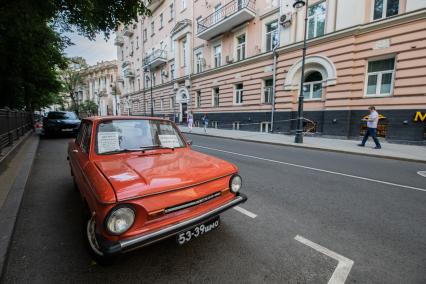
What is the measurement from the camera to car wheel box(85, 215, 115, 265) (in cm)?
204

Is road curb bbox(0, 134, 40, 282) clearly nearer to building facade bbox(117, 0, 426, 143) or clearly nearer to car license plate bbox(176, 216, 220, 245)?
car license plate bbox(176, 216, 220, 245)

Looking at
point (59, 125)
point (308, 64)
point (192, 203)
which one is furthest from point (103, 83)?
point (192, 203)

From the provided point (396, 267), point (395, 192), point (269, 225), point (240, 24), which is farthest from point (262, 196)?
point (240, 24)

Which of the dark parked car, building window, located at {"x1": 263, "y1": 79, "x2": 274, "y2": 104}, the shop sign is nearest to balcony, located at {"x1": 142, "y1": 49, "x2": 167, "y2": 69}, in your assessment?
building window, located at {"x1": 263, "y1": 79, "x2": 274, "y2": 104}

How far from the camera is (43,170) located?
6098mm

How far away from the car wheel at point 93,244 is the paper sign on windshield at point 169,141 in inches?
59.2

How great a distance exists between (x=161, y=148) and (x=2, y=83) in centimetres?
Result: 1782

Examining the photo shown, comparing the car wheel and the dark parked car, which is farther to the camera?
the dark parked car

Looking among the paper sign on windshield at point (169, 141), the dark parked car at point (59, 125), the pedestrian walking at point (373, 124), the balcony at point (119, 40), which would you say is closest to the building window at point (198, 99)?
the dark parked car at point (59, 125)

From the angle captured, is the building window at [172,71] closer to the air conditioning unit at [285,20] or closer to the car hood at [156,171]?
the air conditioning unit at [285,20]

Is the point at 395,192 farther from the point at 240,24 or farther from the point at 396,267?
the point at 240,24

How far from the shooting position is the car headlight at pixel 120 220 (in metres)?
1.81

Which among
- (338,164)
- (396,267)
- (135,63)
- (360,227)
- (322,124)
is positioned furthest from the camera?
(135,63)

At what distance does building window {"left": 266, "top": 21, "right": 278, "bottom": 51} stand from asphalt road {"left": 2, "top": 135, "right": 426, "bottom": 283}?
48.0 ft
